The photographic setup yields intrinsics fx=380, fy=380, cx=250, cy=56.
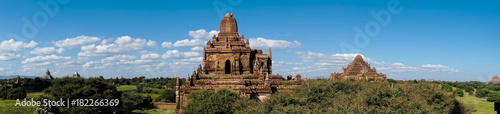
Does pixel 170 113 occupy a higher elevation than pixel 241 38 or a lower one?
lower

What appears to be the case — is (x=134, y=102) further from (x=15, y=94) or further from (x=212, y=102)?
(x=212, y=102)

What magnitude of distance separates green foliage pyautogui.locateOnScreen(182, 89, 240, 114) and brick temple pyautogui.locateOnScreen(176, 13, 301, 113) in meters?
2.32

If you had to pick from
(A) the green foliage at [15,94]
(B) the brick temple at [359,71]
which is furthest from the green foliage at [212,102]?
(B) the brick temple at [359,71]

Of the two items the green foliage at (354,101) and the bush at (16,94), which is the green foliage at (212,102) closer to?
the green foliage at (354,101)

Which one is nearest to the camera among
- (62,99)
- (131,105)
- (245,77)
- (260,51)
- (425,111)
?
(425,111)

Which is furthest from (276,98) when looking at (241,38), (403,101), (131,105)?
(131,105)

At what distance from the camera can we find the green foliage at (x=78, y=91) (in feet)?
122

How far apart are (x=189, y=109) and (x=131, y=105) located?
1023 inches

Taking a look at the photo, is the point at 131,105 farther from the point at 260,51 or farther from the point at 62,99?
the point at 260,51

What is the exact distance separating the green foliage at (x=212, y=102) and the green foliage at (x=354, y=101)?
2.47 meters

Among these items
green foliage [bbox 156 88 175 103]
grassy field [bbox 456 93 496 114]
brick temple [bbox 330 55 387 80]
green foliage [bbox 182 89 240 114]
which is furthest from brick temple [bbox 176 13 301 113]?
brick temple [bbox 330 55 387 80]

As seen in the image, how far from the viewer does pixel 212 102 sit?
3038 centimetres

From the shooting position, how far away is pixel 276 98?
89.3 feet

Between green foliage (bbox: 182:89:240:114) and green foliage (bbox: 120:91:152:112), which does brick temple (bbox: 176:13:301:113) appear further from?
green foliage (bbox: 120:91:152:112)
